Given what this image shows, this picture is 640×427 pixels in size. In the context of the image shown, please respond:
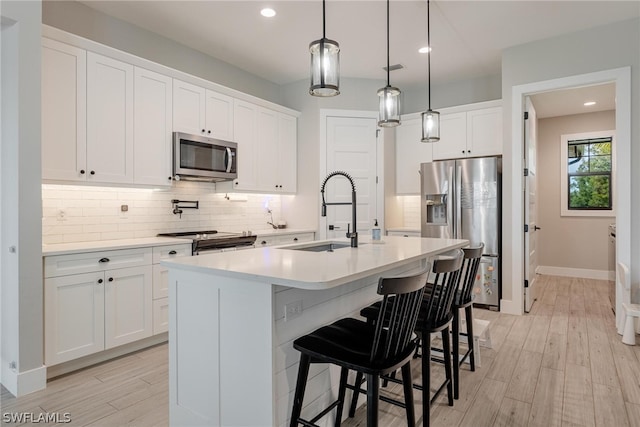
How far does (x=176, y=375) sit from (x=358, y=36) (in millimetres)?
3547

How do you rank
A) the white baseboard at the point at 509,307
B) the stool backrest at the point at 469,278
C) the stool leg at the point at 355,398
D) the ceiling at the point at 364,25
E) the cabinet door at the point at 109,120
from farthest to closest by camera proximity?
1. the white baseboard at the point at 509,307
2. the ceiling at the point at 364,25
3. the cabinet door at the point at 109,120
4. the stool backrest at the point at 469,278
5. the stool leg at the point at 355,398

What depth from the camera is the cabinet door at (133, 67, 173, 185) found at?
131 inches

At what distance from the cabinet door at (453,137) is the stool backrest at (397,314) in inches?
148

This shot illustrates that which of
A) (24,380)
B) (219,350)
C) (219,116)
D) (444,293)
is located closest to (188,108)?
(219,116)

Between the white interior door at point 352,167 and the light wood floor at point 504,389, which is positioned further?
the white interior door at point 352,167

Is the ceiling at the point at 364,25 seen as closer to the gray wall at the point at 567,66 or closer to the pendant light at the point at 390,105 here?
the gray wall at the point at 567,66

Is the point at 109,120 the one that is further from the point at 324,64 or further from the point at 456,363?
the point at 456,363

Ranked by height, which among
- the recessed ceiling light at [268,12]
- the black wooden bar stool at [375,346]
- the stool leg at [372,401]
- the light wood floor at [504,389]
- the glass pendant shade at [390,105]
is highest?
the recessed ceiling light at [268,12]

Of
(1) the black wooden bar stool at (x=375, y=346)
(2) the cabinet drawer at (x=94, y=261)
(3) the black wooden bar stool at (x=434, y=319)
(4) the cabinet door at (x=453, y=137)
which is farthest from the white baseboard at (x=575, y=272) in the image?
(2) the cabinet drawer at (x=94, y=261)

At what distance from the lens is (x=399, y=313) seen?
1.52 meters

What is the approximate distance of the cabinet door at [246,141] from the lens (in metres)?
4.31

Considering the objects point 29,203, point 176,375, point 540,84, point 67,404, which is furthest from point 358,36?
point 67,404

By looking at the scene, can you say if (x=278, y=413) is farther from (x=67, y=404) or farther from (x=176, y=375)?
(x=67, y=404)

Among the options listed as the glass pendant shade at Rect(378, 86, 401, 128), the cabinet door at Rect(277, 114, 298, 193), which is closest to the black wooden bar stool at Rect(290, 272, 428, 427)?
the glass pendant shade at Rect(378, 86, 401, 128)
